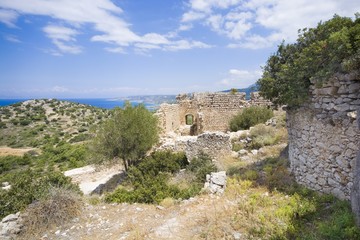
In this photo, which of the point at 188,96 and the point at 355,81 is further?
the point at 188,96

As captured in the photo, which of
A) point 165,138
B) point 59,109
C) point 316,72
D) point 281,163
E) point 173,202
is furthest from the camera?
point 59,109

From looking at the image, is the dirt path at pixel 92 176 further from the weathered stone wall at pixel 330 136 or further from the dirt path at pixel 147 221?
the weathered stone wall at pixel 330 136

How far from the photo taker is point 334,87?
5.11m

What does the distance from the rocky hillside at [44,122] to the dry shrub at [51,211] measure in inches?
860

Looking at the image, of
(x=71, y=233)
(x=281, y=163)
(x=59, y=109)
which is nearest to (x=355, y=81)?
(x=281, y=163)

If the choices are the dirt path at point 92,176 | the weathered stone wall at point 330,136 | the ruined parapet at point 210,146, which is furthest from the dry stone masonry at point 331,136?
the dirt path at point 92,176

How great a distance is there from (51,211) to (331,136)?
735 cm

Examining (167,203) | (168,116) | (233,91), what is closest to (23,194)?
(167,203)

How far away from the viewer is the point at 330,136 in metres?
5.39

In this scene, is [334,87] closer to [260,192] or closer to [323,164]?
[323,164]

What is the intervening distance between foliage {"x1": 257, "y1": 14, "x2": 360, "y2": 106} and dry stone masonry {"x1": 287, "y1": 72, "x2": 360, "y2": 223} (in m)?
0.26

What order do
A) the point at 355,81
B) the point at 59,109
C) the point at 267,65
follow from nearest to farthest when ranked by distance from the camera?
the point at 355,81, the point at 267,65, the point at 59,109

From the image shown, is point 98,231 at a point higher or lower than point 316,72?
lower

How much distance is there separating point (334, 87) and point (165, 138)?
10.7 metres
